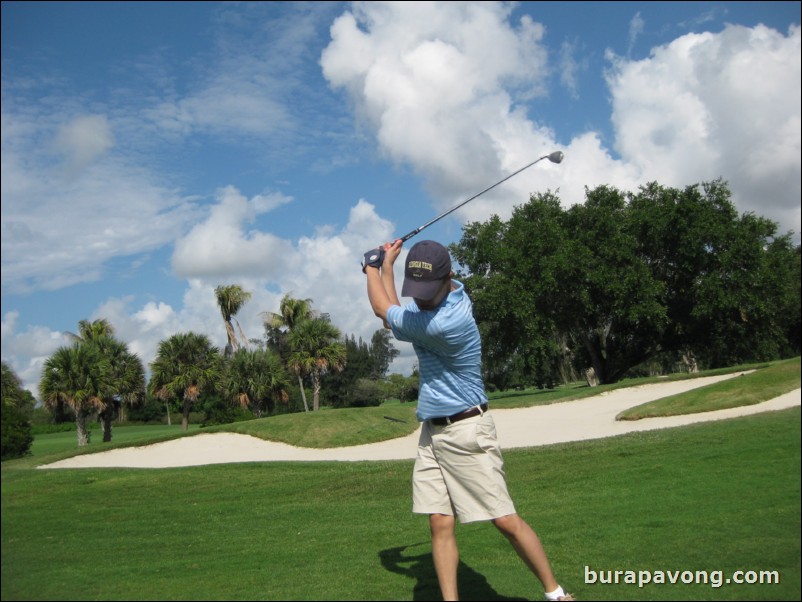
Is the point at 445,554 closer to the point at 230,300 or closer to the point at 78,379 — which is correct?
the point at 78,379

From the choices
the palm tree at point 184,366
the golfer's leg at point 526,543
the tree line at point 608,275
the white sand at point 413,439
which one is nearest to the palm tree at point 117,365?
the golfer's leg at point 526,543

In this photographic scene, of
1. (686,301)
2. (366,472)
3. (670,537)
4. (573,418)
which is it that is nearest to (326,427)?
(573,418)

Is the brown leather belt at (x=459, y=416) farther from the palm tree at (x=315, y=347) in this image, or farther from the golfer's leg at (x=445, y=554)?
the palm tree at (x=315, y=347)

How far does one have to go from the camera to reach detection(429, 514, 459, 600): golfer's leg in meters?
4.33

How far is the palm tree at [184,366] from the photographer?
128 feet

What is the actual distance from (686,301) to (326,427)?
2120cm

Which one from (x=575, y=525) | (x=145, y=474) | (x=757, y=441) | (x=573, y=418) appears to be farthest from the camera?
(x=573, y=418)

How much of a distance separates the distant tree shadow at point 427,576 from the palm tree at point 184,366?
34595 mm

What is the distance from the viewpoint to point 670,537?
5.02 m

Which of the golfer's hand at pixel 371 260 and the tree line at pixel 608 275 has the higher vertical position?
the tree line at pixel 608 275

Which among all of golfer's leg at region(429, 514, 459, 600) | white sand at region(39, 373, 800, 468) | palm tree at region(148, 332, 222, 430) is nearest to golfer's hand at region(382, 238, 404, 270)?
golfer's leg at region(429, 514, 459, 600)

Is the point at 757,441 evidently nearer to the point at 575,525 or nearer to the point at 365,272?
the point at 575,525

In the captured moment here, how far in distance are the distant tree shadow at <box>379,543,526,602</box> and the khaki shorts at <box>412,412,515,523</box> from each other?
0.52 meters

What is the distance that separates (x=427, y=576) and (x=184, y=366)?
36362mm
